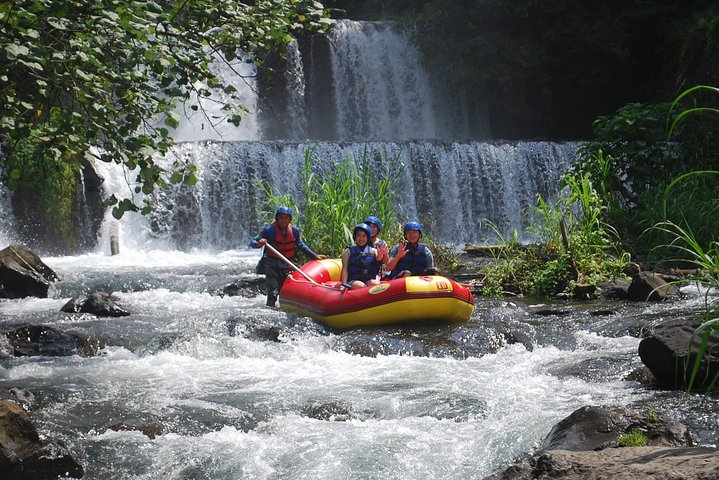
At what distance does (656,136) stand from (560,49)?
28.5 ft

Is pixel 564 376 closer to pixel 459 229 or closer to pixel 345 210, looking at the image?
pixel 345 210

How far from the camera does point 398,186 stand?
15727 millimetres

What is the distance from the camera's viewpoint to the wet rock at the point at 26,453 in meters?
4.29

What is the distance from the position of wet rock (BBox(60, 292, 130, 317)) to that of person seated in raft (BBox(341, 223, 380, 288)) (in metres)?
2.22

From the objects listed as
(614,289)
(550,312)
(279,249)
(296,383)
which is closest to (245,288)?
(279,249)

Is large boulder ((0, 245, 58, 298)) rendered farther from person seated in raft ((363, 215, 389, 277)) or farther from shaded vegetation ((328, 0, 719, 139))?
shaded vegetation ((328, 0, 719, 139))

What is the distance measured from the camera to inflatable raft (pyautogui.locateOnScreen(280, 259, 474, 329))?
25.5 feet

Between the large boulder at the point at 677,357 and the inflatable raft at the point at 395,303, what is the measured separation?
221 cm

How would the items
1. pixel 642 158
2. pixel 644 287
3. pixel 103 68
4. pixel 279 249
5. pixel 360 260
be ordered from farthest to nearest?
pixel 642 158
pixel 279 249
pixel 644 287
pixel 360 260
pixel 103 68

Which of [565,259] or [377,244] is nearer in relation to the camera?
[377,244]

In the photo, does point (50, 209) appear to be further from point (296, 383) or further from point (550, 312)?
point (296, 383)

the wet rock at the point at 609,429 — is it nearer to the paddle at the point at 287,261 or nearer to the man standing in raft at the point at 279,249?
the paddle at the point at 287,261

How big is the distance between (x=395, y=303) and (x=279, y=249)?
6.84ft

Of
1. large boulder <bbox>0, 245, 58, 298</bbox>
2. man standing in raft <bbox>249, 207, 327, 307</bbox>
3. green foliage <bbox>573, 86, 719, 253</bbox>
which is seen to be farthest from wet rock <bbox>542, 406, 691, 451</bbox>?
large boulder <bbox>0, 245, 58, 298</bbox>
